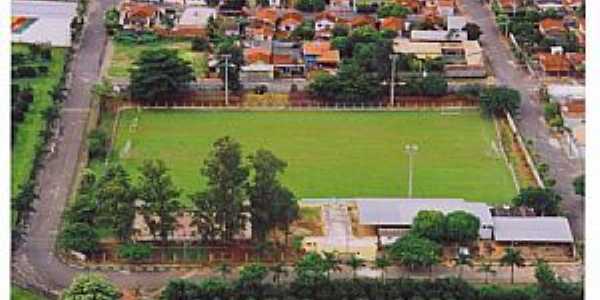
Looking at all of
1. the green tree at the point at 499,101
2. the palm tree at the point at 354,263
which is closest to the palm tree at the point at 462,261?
the palm tree at the point at 354,263

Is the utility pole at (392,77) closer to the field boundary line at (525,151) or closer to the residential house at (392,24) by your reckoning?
the field boundary line at (525,151)

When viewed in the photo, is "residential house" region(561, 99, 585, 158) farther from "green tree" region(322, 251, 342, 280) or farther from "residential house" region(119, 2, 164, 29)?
"residential house" region(119, 2, 164, 29)

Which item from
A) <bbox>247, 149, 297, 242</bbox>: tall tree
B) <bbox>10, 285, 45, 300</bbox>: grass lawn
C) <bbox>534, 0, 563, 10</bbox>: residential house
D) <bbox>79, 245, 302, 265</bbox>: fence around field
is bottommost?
<bbox>10, 285, 45, 300</bbox>: grass lawn

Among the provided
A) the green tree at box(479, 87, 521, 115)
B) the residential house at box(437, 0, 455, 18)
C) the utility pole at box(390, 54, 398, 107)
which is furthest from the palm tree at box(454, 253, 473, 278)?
the residential house at box(437, 0, 455, 18)

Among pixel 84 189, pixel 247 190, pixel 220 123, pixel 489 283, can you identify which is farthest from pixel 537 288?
pixel 220 123

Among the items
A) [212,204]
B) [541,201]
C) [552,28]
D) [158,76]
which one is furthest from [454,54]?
[212,204]

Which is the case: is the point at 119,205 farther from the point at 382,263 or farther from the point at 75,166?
the point at 382,263

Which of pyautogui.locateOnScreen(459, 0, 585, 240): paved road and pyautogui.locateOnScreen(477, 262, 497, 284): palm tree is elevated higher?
pyautogui.locateOnScreen(459, 0, 585, 240): paved road

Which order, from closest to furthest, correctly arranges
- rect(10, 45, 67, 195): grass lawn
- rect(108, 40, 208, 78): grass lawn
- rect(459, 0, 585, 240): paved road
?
rect(459, 0, 585, 240): paved road → rect(10, 45, 67, 195): grass lawn → rect(108, 40, 208, 78): grass lawn
